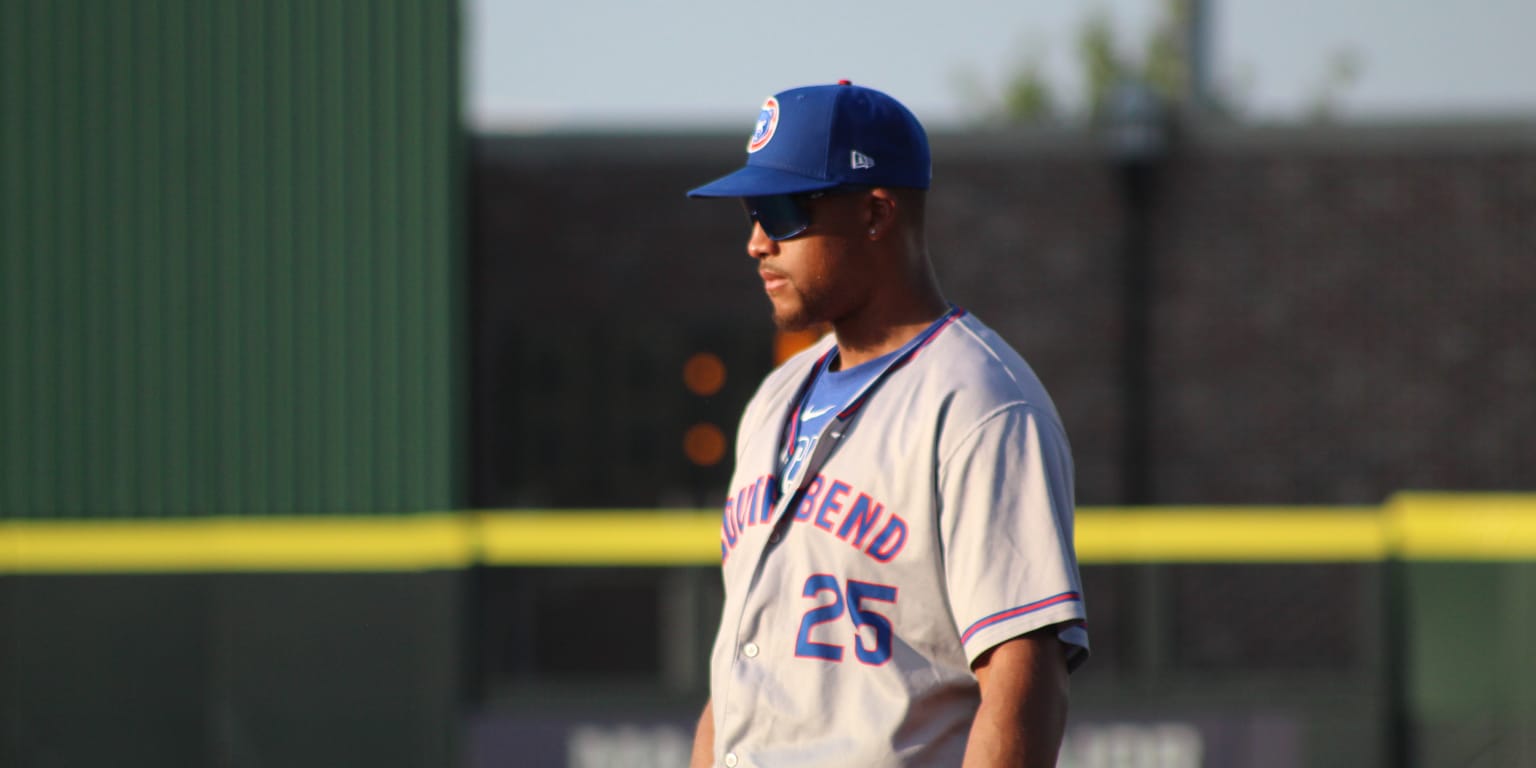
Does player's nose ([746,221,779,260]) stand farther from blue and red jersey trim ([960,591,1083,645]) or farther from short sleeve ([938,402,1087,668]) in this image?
blue and red jersey trim ([960,591,1083,645])

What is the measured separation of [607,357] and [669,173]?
1357 millimetres

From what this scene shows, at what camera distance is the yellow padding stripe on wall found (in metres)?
7.15

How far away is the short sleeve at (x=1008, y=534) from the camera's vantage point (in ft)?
6.98

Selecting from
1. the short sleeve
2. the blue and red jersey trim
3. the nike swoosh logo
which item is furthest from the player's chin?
the blue and red jersey trim

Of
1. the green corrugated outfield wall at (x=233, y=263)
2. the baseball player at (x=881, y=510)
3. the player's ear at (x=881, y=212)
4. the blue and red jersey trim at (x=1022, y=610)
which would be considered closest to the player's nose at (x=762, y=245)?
the baseball player at (x=881, y=510)

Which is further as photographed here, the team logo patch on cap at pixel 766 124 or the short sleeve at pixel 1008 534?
the team logo patch on cap at pixel 766 124

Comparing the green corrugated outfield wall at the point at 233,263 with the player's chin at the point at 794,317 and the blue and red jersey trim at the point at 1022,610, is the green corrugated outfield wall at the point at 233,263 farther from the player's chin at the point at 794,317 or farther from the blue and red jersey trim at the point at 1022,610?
the blue and red jersey trim at the point at 1022,610

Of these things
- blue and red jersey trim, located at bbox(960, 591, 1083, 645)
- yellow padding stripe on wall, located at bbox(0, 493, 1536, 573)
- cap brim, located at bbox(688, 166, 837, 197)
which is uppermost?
cap brim, located at bbox(688, 166, 837, 197)

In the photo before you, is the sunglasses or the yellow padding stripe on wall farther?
the yellow padding stripe on wall

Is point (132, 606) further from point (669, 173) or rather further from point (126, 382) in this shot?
point (669, 173)

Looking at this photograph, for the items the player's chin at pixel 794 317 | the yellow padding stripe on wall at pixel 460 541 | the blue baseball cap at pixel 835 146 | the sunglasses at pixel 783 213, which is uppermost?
the blue baseball cap at pixel 835 146

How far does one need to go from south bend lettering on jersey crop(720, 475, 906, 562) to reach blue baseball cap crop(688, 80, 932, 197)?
1.39 ft

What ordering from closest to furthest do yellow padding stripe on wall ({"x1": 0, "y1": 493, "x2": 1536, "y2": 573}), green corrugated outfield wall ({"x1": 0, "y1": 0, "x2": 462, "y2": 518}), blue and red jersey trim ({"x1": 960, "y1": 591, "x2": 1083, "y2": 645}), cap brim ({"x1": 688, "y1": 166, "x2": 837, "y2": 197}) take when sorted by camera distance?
blue and red jersey trim ({"x1": 960, "y1": 591, "x2": 1083, "y2": 645}) → cap brim ({"x1": 688, "y1": 166, "x2": 837, "y2": 197}) → yellow padding stripe on wall ({"x1": 0, "y1": 493, "x2": 1536, "y2": 573}) → green corrugated outfield wall ({"x1": 0, "y1": 0, "x2": 462, "y2": 518})

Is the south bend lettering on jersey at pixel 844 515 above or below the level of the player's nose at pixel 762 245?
below
